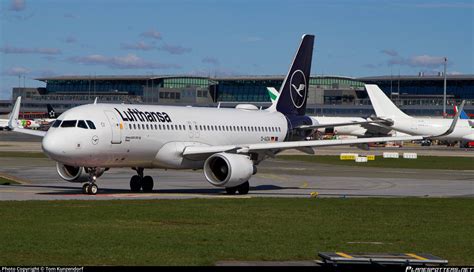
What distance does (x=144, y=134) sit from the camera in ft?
136

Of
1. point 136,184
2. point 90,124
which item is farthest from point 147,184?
point 90,124

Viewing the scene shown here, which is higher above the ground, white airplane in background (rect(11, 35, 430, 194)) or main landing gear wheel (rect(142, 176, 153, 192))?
white airplane in background (rect(11, 35, 430, 194))

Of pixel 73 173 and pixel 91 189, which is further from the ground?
pixel 73 173

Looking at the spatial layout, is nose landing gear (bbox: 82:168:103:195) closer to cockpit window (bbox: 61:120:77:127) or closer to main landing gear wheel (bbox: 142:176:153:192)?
cockpit window (bbox: 61:120:77:127)

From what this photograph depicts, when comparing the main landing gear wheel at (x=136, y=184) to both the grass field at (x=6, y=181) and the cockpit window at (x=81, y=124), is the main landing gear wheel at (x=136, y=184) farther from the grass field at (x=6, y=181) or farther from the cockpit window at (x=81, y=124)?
the grass field at (x=6, y=181)

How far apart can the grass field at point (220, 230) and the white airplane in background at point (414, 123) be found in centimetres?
8712

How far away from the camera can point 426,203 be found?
36781 mm

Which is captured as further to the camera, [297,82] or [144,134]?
[297,82]

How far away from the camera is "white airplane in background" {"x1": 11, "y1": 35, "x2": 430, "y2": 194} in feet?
129

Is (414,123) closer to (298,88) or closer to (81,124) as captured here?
(298,88)

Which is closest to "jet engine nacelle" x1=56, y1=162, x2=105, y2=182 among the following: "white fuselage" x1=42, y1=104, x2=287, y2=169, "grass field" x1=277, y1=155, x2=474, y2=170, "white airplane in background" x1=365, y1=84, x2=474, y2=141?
"white fuselage" x1=42, y1=104, x2=287, y2=169

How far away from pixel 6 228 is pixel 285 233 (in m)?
7.45

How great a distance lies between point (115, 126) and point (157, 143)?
8.74 ft

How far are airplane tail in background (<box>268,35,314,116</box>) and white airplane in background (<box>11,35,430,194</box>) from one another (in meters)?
3.19
